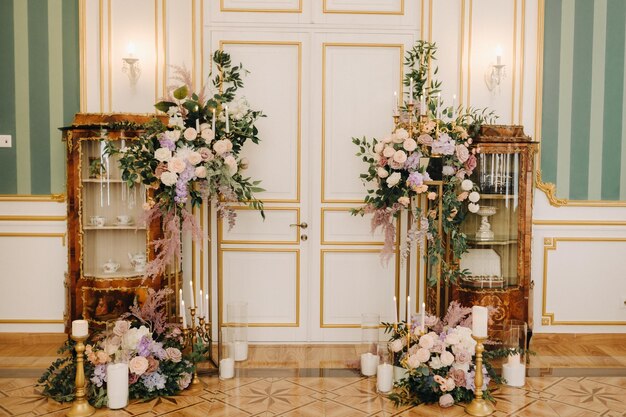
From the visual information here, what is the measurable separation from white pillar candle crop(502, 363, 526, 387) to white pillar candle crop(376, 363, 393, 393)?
757 millimetres

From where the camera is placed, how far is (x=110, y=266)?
4.10 m

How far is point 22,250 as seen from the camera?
4.55 metres

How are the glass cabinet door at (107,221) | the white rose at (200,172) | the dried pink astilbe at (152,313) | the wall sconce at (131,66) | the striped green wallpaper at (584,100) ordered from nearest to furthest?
the white rose at (200,172), the dried pink astilbe at (152,313), the glass cabinet door at (107,221), the wall sconce at (131,66), the striped green wallpaper at (584,100)

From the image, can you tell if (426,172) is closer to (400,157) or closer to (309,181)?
(400,157)

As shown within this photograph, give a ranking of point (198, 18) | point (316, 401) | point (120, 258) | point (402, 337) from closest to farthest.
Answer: point (316, 401) → point (402, 337) → point (120, 258) → point (198, 18)

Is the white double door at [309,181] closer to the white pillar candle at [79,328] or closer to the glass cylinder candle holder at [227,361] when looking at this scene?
the glass cylinder candle holder at [227,361]

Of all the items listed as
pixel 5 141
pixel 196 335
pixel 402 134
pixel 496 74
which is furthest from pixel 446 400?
pixel 5 141

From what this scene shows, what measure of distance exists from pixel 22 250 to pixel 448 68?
11.4 feet

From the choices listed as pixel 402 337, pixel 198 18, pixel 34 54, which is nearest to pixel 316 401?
pixel 402 337

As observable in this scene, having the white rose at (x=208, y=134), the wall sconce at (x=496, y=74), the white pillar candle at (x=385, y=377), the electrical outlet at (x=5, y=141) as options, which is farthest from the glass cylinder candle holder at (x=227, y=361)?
the wall sconce at (x=496, y=74)

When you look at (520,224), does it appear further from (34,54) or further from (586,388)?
(34,54)

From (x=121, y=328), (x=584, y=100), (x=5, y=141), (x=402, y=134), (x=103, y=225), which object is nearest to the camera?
(x=121, y=328)

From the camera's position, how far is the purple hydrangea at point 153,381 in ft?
11.5

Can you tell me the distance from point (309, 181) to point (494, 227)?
1383mm
